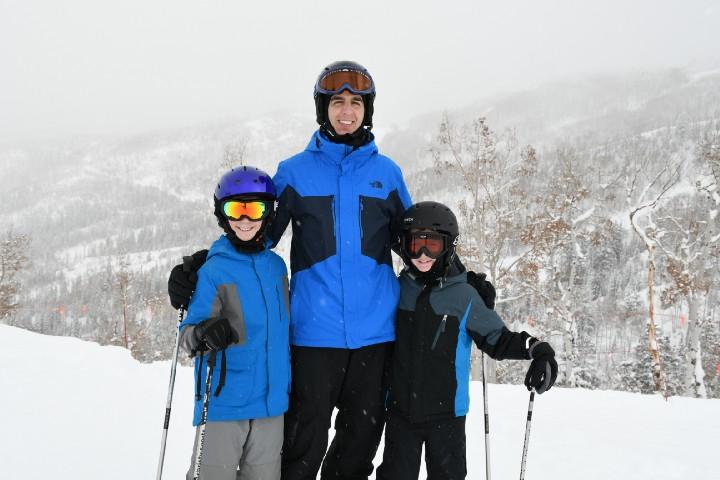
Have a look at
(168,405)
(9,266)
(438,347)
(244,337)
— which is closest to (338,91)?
(244,337)

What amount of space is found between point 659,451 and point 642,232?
12.8 metres

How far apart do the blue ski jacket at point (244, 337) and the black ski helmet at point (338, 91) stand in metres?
1.20

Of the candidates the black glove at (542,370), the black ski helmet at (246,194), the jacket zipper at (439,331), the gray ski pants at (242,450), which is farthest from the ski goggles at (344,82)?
the gray ski pants at (242,450)

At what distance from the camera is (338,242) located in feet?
10.0

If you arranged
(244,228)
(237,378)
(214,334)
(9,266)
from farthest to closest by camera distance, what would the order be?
(9,266) → (244,228) → (237,378) → (214,334)

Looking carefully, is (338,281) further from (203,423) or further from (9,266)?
(9,266)

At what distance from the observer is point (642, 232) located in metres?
16.5

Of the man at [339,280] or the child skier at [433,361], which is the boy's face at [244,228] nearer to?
the man at [339,280]

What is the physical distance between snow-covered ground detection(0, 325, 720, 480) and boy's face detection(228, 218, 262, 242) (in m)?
2.58

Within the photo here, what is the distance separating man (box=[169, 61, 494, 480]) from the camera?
3012 millimetres

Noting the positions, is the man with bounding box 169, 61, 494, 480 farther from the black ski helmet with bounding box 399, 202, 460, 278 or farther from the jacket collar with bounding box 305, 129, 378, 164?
the black ski helmet with bounding box 399, 202, 460, 278

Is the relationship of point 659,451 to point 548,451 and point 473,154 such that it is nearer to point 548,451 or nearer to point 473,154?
point 548,451

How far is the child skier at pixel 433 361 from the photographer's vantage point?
3.18 m

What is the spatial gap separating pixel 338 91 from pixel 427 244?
4.07ft
